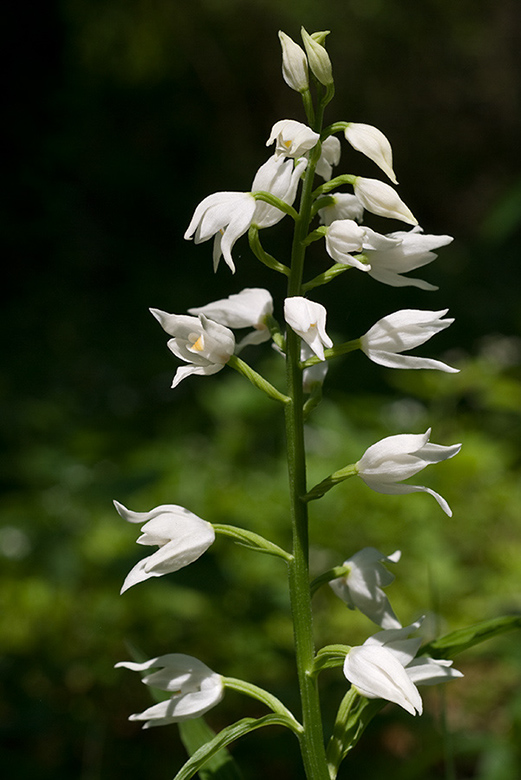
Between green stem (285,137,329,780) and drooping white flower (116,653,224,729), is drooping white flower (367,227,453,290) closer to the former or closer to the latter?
green stem (285,137,329,780)

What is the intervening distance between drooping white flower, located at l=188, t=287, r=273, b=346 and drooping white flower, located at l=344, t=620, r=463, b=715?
16.5 inches

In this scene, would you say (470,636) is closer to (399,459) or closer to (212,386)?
(399,459)

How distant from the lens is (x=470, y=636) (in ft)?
3.12

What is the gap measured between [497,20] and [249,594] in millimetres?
8517

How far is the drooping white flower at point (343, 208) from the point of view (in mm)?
956

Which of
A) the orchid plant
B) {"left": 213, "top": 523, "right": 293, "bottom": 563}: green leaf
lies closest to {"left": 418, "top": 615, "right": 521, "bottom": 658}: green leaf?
the orchid plant

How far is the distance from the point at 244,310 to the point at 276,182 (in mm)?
186

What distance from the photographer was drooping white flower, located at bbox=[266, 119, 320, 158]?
85 cm

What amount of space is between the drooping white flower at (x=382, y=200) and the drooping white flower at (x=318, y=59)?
0.43ft

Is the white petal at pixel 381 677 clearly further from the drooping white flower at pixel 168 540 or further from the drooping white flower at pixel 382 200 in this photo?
the drooping white flower at pixel 382 200

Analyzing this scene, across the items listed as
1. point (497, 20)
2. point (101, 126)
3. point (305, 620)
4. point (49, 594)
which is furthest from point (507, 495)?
point (497, 20)

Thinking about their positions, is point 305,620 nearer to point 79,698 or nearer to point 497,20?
point 79,698

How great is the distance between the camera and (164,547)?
0.87 metres

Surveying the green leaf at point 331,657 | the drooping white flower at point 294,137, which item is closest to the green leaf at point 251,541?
the green leaf at point 331,657
